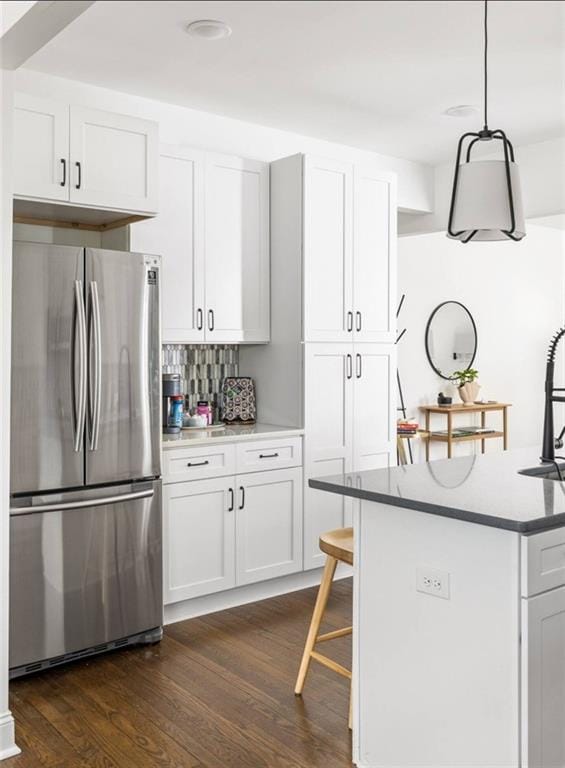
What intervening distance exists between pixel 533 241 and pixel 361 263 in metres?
3.79

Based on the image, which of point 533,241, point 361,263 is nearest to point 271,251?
point 361,263

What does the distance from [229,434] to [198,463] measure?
0.84ft

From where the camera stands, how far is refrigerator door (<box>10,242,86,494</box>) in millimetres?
2988

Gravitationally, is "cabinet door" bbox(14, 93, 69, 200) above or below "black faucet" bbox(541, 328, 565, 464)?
above

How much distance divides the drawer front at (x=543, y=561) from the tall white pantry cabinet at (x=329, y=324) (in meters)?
2.20

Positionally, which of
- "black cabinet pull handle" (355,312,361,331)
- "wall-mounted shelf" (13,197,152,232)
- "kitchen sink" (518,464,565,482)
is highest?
"wall-mounted shelf" (13,197,152,232)

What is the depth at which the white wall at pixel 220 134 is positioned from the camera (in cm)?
368

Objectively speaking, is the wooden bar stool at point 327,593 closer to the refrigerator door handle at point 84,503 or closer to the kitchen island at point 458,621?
the kitchen island at point 458,621

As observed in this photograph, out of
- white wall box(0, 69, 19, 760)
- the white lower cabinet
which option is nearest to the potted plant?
the white lower cabinet

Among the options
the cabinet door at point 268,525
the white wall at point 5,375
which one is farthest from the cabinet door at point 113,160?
the cabinet door at point 268,525

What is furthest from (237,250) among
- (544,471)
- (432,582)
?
(432,582)

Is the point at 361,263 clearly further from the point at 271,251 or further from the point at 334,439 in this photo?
the point at 334,439

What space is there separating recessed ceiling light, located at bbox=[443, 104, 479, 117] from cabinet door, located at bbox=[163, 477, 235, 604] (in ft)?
7.56

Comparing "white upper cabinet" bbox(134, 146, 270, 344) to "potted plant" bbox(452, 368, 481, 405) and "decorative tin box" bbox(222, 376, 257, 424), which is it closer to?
"decorative tin box" bbox(222, 376, 257, 424)
